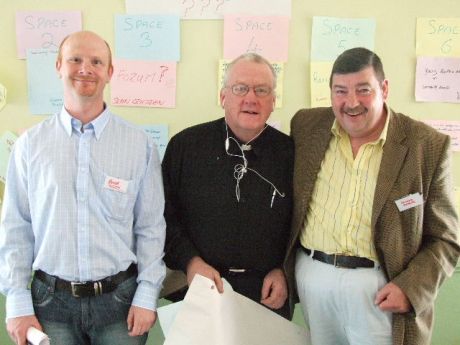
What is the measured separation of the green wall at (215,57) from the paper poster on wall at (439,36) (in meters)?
0.03

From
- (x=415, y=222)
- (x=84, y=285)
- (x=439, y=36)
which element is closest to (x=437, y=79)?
(x=439, y=36)

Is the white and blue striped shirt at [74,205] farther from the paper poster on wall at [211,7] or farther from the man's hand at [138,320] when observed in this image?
the paper poster on wall at [211,7]

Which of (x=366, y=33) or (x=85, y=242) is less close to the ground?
(x=366, y=33)

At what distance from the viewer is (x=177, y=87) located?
6.35 feet

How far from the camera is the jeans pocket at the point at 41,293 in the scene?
1.39 m

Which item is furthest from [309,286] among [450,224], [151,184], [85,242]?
[85,242]

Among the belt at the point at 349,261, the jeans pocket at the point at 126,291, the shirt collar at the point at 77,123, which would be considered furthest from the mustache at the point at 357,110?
the jeans pocket at the point at 126,291

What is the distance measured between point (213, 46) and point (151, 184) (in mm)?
759

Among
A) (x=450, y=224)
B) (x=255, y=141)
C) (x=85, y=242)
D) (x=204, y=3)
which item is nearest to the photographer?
(x=85, y=242)

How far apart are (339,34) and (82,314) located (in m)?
1.48

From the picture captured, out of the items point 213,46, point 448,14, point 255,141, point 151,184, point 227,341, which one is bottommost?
point 227,341

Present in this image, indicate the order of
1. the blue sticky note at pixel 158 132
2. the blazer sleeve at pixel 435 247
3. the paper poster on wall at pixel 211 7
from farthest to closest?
the blue sticky note at pixel 158 132 → the paper poster on wall at pixel 211 7 → the blazer sleeve at pixel 435 247

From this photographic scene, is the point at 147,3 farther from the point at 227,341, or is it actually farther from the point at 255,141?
the point at 227,341

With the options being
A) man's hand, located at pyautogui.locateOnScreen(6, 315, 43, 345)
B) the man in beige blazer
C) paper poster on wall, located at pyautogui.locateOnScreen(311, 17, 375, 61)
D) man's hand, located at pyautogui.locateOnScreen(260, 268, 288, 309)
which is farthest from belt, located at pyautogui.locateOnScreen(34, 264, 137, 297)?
paper poster on wall, located at pyautogui.locateOnScreen(311, 17, 375, 61)
